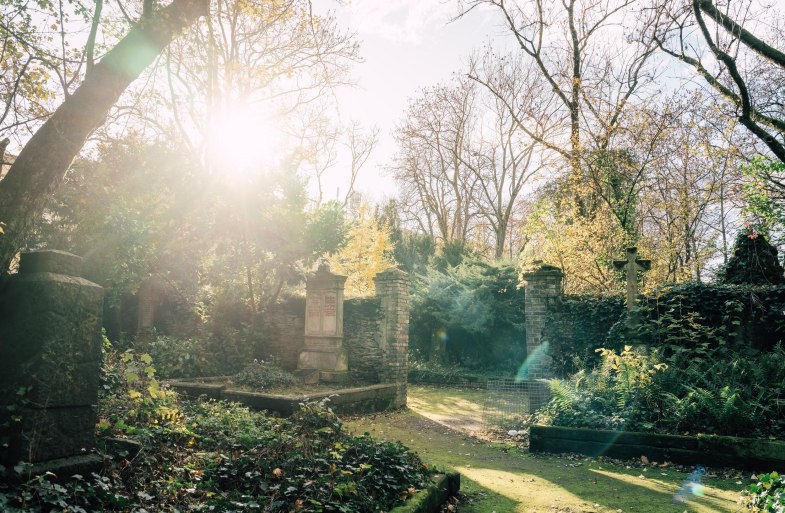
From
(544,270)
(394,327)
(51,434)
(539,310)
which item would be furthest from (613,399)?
(51,434)

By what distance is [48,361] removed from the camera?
3.03 metres

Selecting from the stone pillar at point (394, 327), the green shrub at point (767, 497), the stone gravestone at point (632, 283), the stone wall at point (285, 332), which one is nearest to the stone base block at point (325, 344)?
the stone wall at point (285, 332)

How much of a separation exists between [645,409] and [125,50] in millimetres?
7486

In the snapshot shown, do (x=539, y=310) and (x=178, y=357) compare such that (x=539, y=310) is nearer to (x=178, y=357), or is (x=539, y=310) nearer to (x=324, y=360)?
(x=324, y=360)

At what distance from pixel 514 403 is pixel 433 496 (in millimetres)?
6366

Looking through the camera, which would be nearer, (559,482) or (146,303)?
(559,482)

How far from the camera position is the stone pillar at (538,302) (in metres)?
10.4

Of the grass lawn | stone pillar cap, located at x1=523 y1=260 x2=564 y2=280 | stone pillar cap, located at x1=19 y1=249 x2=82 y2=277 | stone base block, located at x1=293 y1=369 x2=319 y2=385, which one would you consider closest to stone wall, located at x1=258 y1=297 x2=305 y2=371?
stone base block, located at x1=293 y1=369 x2=319 y2=385

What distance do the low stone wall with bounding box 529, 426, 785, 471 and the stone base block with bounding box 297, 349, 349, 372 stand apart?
18.2 feet

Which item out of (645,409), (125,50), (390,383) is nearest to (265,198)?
(390,383)

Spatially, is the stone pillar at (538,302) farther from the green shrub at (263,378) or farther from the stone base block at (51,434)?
the stone base block at (51,434)

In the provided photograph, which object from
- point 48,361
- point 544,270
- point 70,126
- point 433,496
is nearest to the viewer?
point 48,361

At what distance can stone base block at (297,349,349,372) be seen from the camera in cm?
1174

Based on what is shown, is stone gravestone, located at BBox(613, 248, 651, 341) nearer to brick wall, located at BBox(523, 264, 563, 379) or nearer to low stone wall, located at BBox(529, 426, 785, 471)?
brick wall, located at BBox(523, 264, 563, 379)
